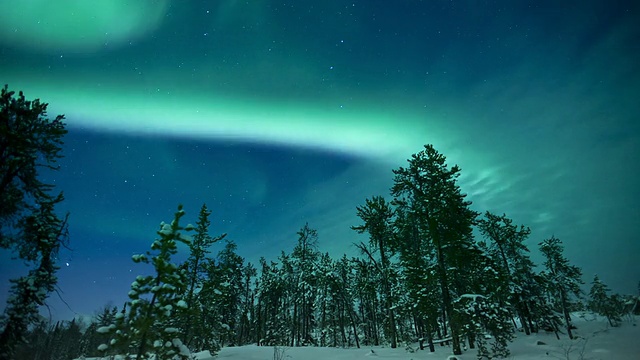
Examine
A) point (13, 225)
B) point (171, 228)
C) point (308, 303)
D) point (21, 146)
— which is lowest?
point (308, 303)

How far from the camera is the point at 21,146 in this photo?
1221 cm

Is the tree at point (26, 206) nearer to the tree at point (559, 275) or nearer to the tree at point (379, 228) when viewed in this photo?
the tree at point (379, 228)

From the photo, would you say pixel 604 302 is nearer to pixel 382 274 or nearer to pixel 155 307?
pixel 382 274

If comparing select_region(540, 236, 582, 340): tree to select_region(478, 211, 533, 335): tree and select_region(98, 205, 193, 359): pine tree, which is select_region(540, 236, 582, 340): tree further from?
select_region(98, 205, 193, 359): pine tree

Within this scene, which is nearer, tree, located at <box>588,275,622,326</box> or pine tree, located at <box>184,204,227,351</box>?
pine tree, located at <box>184,204,227,351</box>

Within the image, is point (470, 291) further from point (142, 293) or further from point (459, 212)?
point (142, 293)

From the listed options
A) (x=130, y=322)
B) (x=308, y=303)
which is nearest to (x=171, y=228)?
(x=130, y=322)

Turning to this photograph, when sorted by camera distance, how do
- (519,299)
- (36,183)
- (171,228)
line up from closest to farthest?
(171,228), (36,183), (519,299)

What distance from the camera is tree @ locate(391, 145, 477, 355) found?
1744cm

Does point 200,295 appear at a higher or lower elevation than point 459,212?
lower

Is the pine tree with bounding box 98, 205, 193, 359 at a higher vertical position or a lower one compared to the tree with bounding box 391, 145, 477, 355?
lower

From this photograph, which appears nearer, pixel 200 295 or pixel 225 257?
pixel 200 295

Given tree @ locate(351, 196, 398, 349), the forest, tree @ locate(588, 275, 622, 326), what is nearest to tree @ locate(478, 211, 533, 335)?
the forest

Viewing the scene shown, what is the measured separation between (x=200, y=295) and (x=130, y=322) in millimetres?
15947
